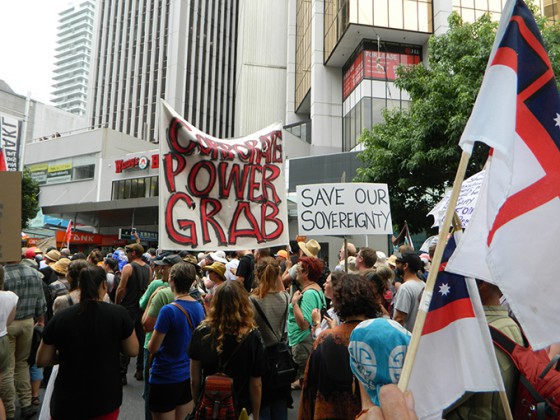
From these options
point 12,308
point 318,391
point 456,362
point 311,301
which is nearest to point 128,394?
point 12,308

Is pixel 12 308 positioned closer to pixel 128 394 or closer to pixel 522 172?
pixel 128 394

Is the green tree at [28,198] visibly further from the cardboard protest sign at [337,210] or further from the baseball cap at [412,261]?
the baseball cap at [412,261]

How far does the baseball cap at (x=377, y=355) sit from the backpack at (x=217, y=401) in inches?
53.3

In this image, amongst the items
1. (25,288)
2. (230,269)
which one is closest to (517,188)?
(25,288)

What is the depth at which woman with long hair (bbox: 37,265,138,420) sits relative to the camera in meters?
3.15

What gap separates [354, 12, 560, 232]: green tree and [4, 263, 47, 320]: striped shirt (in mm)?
11987

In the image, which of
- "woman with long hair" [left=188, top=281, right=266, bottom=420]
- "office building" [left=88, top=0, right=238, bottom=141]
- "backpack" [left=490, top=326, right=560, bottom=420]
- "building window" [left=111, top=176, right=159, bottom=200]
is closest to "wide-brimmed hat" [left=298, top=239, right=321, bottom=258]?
"woman with long hair" [left=188, top=281, right=266, bottom=420]

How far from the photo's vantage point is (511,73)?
1.89 metres

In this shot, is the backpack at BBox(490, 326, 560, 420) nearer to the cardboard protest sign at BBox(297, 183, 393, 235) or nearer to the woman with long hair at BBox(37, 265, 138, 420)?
the woman with long hair at BBox(37, 265, 138, 420)

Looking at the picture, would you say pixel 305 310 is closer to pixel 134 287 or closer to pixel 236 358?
pixel 236 358

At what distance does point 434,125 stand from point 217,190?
11584mm

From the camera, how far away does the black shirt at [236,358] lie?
10.3 ft

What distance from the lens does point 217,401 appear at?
2984 millimetres

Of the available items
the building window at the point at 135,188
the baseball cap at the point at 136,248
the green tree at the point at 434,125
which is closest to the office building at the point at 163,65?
the building window at the point at 135,188
